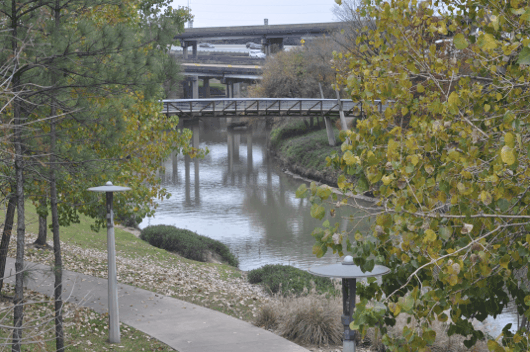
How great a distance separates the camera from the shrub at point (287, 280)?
13.8 metres

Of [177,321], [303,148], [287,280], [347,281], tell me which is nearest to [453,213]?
[347,281]

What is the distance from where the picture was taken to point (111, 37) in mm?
9578

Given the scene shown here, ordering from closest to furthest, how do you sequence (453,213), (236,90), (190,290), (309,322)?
(453,213) < (309,322) < (190,290) < (236,90)

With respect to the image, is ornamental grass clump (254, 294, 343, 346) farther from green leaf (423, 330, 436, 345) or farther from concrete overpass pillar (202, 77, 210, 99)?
concrete overpass pillar (202, 77, 210, 99)

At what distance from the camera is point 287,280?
14.6m

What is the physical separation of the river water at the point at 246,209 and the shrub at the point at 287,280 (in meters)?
2.25

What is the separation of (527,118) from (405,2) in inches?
74.5

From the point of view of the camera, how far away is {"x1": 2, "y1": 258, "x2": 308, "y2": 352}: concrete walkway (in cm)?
1023

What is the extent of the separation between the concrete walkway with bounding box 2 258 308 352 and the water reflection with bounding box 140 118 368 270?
3.41m

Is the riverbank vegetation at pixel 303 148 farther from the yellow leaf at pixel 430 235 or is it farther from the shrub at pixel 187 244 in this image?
the yellow leaf at pixel 430 235

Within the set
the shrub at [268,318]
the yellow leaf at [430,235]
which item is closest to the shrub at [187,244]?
the shrub at [268,318]

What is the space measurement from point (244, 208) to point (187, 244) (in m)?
10.6

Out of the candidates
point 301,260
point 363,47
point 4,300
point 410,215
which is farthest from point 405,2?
point 301,260

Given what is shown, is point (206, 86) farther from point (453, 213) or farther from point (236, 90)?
point (453, 213)
